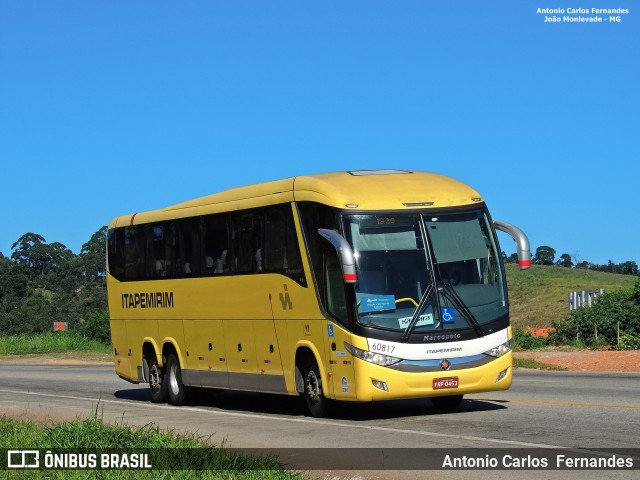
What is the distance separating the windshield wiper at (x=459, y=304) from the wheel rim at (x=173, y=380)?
7.93 m

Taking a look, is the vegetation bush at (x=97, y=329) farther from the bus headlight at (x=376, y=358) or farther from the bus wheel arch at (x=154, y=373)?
the bus headlight at (x=376, y=358)

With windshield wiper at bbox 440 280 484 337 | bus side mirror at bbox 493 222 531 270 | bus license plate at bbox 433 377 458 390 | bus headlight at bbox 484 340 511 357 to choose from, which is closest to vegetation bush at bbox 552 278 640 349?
bus side mirror at bbox 493 222 531 270

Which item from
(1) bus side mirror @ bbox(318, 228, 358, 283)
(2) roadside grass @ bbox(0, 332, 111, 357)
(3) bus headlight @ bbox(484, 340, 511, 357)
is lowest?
(2) roadside grass @ bbox(0, 332, 111, 357)

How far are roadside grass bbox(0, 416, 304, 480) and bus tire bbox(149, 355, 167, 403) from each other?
28.9 feet

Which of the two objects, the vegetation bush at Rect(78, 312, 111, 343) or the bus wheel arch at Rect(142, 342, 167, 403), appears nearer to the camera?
the bus wheel arch at Rect(142, 342, 167, 403)

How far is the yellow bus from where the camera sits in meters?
17.5

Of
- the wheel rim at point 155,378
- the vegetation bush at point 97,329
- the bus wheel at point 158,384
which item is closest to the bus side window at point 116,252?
the wheel rim at point 155,378

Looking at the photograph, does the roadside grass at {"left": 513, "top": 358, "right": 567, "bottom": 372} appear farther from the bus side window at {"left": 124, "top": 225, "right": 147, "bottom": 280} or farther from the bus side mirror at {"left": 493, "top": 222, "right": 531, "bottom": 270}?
the bus side mirror at {"left": 493, "top": 222, "right": 531, "bottom": 270}

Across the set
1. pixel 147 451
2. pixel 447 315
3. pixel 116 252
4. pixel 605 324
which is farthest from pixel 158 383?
pixel 605 324

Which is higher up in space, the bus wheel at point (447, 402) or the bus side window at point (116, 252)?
the bus side window at point (116, 252)

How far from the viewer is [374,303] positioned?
17500mm

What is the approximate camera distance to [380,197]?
18203mm

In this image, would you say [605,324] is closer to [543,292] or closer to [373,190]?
[373,190]

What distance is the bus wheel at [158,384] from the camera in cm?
2438
